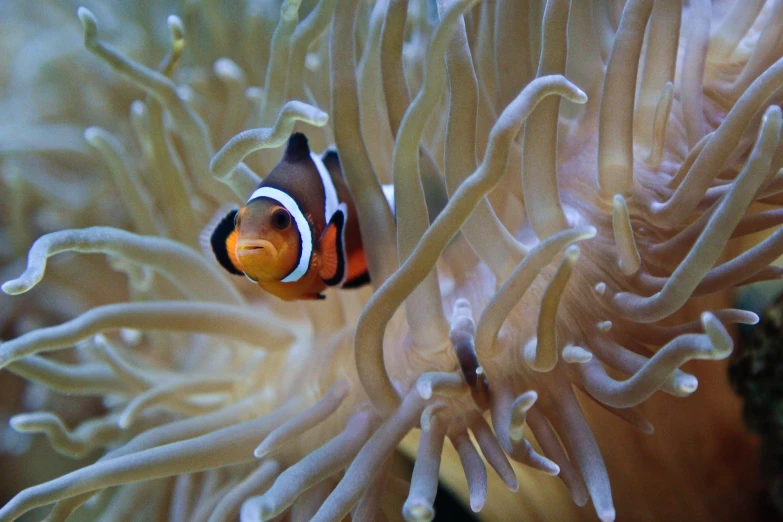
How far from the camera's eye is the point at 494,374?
2.21 ft

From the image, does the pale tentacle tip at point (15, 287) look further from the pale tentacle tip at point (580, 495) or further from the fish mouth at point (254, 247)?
the pale tentacle tip at point (580, 495)

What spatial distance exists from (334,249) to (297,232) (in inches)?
1.9

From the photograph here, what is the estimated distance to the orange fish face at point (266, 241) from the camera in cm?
69

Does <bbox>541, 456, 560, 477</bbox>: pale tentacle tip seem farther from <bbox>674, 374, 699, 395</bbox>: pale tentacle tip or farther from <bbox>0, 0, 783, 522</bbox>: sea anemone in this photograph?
<bbox>674, 374, 699, 395</bbox>: pale tentacle tip

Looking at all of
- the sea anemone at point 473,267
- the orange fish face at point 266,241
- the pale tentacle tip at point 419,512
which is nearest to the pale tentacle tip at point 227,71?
the sea anemone at point 473,267

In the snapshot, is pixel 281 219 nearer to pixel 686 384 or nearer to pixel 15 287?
pixel 15 287

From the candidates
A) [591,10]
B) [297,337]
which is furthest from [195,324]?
[591,10]

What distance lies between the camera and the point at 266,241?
69 centimetres

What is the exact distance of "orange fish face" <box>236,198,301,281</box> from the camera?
689 mm

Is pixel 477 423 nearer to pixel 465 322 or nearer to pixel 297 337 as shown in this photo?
pixel 465 322

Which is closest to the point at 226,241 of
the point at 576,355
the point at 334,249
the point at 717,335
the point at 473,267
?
the point at 334,249

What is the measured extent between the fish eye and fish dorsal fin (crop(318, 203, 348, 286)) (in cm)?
5

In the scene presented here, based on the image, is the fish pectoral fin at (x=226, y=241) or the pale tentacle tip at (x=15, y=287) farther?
the fish pectoral fin at (x=226, y=241)

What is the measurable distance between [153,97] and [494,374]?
0.69 m
